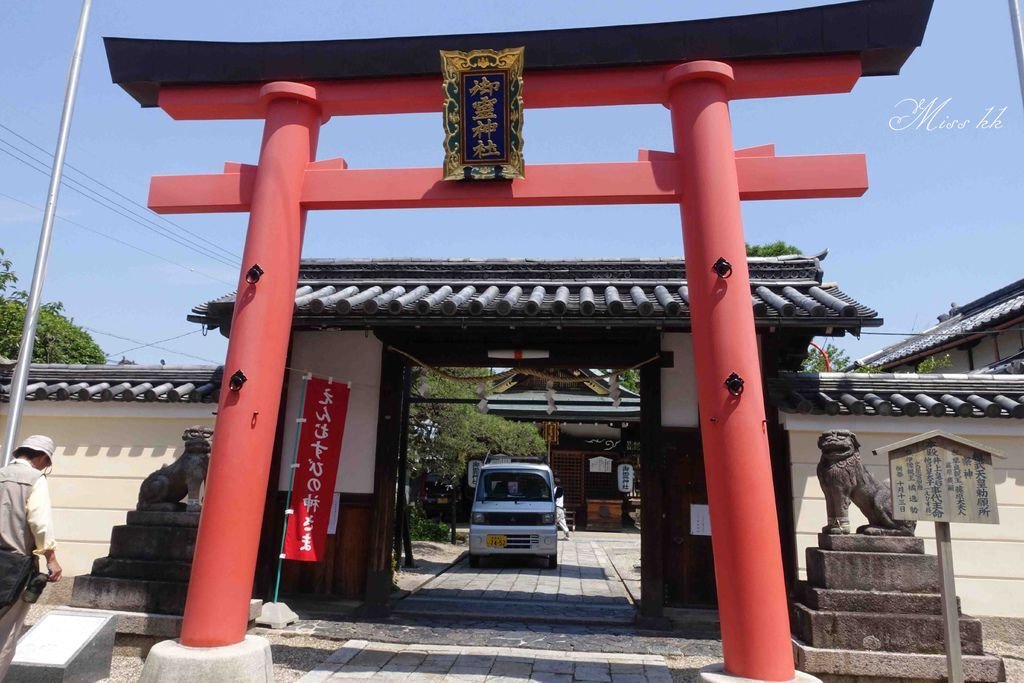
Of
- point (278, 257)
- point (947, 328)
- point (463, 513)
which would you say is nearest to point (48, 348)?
point (463, 513)

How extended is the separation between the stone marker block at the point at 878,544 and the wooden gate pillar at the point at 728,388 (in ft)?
5.22

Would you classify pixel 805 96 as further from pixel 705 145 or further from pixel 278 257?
pixel 278 257

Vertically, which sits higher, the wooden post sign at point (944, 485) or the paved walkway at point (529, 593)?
the wooden post sign at point (944, 485)

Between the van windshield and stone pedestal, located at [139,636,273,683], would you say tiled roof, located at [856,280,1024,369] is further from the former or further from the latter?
stone pedestal, located at [139,636,273,683]

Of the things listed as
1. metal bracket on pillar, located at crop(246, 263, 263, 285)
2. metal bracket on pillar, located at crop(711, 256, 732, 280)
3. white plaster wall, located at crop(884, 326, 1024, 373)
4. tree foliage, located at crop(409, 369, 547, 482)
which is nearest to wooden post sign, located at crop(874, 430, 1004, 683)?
metal bracket on pillar, located at crop(711, 256, 732, 280)

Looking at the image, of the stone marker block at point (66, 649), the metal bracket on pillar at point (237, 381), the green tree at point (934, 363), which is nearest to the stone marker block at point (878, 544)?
the metal bracket on pillar at point (237, 381)

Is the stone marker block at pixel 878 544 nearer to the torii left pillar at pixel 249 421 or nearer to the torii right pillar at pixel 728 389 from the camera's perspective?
the torii right pillar at pixel 728 389

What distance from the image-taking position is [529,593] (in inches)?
428

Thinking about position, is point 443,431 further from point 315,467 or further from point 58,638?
point 58,638

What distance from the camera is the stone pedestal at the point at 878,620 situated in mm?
5633

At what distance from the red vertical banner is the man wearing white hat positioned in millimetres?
3502

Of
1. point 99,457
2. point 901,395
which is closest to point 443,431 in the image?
point 99,457

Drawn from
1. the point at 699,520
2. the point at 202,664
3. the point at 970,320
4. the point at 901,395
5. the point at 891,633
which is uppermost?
the point at 970,320

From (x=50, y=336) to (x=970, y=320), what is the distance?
30.5m
